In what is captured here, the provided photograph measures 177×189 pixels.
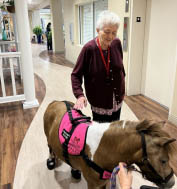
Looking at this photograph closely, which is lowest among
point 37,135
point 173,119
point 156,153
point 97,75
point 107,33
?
point 37,135

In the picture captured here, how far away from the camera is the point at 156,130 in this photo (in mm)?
969

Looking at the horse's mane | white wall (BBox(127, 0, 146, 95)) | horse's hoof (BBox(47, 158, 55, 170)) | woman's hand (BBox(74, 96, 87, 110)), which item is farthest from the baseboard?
the horse's mane

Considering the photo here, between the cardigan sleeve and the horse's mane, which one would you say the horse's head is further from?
the cardigan sleeve

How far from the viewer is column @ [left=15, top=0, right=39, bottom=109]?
3.28 metres

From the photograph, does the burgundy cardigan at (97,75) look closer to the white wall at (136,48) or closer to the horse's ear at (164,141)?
the horse's ear at (164,141)

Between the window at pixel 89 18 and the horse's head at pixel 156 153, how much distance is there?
5088 millimetres

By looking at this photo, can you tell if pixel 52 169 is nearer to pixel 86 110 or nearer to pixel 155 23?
pixel 86 110

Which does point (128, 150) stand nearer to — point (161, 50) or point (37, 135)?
point (37, 135)

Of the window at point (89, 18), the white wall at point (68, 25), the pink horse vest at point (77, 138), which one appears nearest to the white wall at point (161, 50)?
the window at point (89, 18)

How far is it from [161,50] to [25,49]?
8.11 ft

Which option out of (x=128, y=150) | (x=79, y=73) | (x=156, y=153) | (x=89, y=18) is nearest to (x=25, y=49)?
(x=79, y=73)

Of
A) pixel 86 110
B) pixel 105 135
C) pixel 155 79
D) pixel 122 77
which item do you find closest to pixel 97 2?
pixel 155 79

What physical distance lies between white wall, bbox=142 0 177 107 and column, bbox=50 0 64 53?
24.7 feet

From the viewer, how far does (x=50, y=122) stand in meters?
1.73
